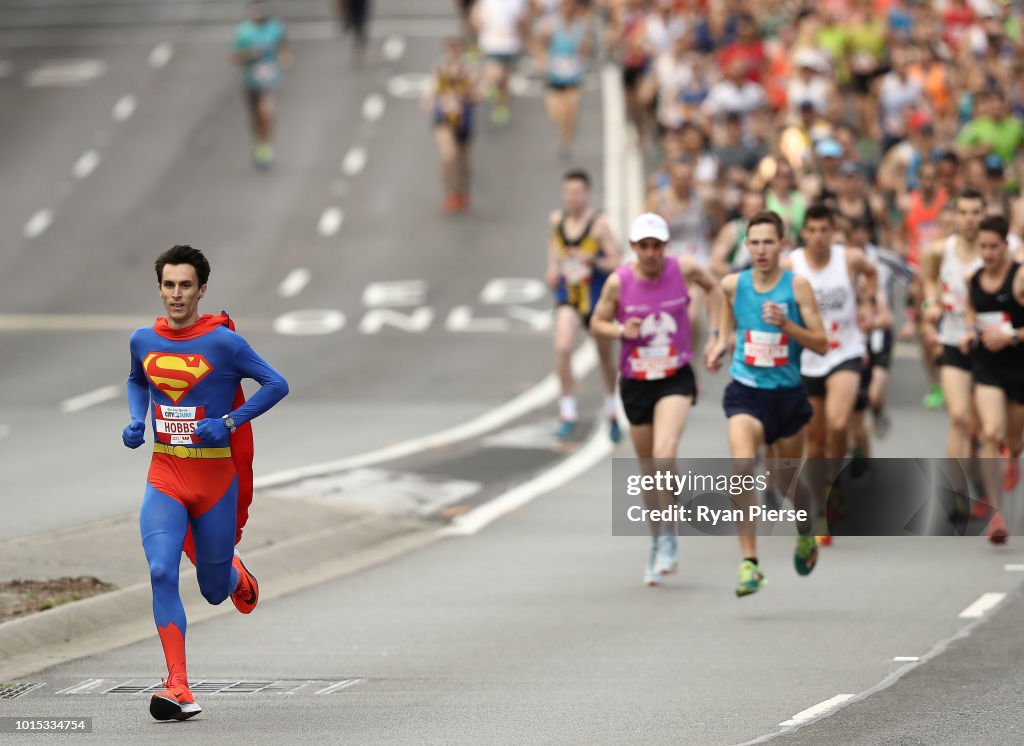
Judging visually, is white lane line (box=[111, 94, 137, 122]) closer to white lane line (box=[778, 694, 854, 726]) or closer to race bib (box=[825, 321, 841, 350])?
race bib (box=[825, 321, 841, 350])

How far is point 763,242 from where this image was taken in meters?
12.4

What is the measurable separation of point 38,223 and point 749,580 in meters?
25.4

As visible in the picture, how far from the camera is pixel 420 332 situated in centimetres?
2770

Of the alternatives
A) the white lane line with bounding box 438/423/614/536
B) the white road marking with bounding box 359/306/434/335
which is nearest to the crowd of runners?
the white lane line with bounding box 438/423/614/536

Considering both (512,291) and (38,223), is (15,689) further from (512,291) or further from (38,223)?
(38,223)

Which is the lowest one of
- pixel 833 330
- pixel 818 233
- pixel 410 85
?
pixel 833 330

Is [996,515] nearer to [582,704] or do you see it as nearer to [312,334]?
[582,704]

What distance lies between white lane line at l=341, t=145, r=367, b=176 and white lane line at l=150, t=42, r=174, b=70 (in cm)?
873

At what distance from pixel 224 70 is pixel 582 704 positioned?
37092 mm

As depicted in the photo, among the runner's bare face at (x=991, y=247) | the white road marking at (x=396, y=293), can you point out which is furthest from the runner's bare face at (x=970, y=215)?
the white road marking at (x=396, y=293)

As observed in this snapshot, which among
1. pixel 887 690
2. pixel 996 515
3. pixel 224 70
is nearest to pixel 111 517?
pixel 996 515

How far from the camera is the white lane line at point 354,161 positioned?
122ft

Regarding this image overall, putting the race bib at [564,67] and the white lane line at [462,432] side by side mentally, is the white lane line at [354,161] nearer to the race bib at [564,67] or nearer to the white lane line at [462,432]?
the race bib at [564,67]

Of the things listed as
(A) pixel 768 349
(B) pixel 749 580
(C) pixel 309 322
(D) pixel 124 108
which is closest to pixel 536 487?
(A) pixel 768 349
